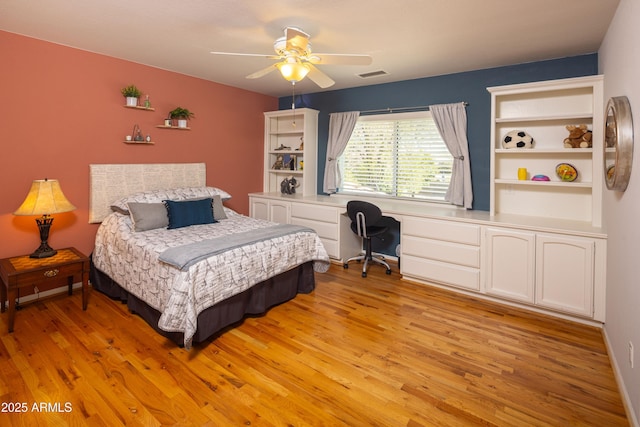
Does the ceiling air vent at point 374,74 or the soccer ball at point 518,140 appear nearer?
the soccer ball at point 518,140

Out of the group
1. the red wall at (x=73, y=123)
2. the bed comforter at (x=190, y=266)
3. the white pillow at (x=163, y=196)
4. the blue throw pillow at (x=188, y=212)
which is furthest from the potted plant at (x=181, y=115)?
the bed comforter at (x=190, y=266)

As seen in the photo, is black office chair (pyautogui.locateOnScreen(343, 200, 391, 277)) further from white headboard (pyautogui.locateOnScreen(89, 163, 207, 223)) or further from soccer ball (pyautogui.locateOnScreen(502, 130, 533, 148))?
white headboard (pyautogui.locateOnScreen(89, 163, 207, 223))

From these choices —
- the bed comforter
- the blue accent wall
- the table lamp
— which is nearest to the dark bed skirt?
the bed comforter

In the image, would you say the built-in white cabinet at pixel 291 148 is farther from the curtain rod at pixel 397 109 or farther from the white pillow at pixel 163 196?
the white pillow at pixel 163 196

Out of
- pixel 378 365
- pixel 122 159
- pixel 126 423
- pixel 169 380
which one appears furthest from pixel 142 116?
pixel 378 365

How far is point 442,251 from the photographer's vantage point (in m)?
3.82

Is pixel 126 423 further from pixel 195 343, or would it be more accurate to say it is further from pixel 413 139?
pixel 413 139

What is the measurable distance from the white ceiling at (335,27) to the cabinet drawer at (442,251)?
197 centimetres

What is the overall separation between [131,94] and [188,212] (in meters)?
1.53

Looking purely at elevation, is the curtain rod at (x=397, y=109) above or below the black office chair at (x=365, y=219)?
above

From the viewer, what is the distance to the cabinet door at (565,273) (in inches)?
118

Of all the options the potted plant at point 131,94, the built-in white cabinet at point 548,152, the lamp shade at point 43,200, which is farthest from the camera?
the potted plant at point 131,94

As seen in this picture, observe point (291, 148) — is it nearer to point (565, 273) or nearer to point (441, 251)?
point (441, 251)

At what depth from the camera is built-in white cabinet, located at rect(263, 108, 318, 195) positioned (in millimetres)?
5477
